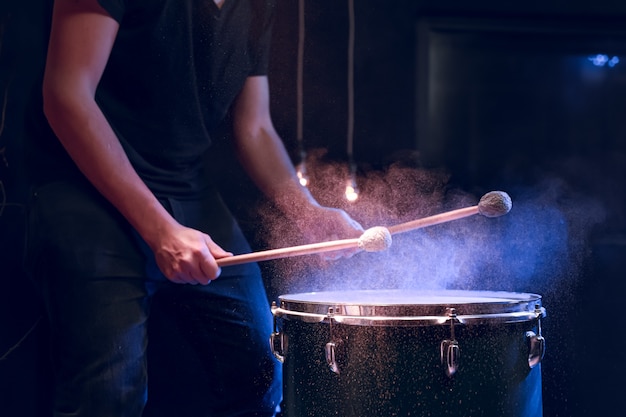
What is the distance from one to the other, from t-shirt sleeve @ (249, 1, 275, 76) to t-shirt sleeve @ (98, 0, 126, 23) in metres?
0.54

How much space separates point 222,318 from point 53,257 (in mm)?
567

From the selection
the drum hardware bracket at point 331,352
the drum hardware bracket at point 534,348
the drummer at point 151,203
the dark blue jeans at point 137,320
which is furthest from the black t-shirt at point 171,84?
→ the drum hardware bracket at point 534,348

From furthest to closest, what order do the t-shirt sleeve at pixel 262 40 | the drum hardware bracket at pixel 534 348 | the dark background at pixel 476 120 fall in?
the t-shirt sleeve at pixel 262 40 < the dark background at pixel 476 120 < the drum hardware bracket at pixel 534 348

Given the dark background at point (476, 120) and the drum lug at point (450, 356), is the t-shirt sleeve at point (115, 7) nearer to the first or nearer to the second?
the dark background at point (476, 120)

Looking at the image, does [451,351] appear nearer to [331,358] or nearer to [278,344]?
[331,358]

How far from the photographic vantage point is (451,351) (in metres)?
1.75

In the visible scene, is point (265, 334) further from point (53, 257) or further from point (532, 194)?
point (532, 194)

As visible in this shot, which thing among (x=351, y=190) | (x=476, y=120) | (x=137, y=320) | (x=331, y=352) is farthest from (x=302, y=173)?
(x=331, y=352)

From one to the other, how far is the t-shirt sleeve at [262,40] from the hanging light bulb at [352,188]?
1.58 feet

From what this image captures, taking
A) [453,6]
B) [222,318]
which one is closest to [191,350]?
[222,318]

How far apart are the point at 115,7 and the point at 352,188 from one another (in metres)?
1.05

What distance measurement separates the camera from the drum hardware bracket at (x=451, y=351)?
1.75m

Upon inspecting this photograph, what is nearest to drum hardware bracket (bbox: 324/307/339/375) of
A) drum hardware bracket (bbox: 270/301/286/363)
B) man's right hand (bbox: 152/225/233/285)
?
drum hardware bracket (bbox: 270/301/286/363)

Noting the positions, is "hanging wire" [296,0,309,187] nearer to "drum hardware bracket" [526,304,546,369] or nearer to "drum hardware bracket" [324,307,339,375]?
"drum hardware bracket" [324,307,339,375]
